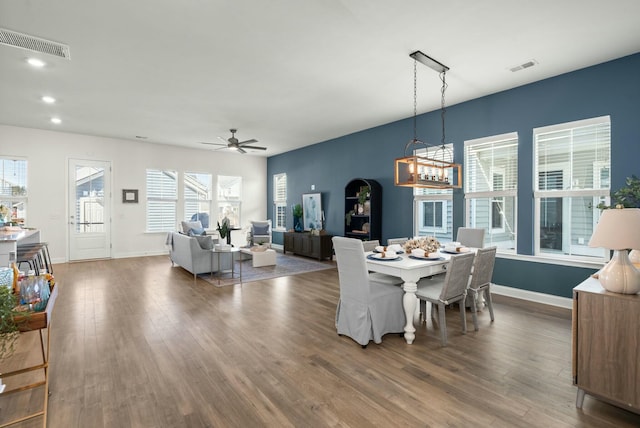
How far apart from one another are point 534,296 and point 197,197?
8422 millimetres

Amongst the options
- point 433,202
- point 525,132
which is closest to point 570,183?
point 525,132

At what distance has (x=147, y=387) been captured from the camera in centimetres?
226

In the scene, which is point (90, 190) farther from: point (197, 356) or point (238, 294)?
point (197, 356)

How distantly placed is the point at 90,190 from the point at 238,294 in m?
5.66

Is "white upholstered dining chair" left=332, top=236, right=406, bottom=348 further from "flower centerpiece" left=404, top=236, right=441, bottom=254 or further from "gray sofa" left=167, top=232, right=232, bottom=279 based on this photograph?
"gray sofa" left=167, top=232, right=232, bottom=279

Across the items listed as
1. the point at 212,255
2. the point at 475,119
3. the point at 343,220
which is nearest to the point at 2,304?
the point at 212,255

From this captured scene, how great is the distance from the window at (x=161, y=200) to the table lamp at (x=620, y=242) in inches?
356

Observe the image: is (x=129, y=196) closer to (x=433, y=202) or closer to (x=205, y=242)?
(x=205, y=242)

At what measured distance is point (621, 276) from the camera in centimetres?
194

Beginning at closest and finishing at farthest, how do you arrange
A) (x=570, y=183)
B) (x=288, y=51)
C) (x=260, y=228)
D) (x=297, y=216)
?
(x=288, y=51) < (x=570, y=183) < (x=297, y=216) < (x=260, y=228)

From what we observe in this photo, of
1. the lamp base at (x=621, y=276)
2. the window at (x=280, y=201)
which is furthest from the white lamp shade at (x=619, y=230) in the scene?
the window at (x=280, y=201)

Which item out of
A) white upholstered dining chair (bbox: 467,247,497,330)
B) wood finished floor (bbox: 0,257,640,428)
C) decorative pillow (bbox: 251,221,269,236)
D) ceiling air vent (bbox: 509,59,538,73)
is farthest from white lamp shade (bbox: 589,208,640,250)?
decorative pillow (bbox: 251,221,269,236)

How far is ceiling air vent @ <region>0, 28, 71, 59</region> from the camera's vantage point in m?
3.05

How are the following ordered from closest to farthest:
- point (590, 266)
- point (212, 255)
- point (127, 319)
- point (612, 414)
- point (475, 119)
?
point (612, 414) < point (127, 319) < point (590, 266) < point (475, 119) < point (212, 255)
